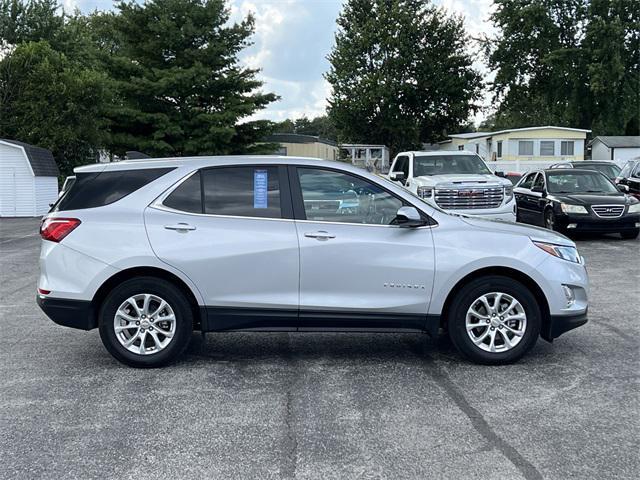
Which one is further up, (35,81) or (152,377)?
(35,81)

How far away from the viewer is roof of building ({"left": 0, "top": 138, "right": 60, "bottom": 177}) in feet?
79.4

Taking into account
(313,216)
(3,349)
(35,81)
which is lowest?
(3,349)

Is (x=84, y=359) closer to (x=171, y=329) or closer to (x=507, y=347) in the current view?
(x=171, y=329)

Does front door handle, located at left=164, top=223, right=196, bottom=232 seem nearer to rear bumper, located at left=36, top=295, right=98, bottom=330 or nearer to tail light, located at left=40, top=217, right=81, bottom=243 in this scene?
tail light, located at left=40, top=217, right=81, bottom=243

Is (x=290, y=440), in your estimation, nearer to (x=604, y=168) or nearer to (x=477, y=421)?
(x=477, y=421)

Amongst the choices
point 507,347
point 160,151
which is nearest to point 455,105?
point 160,151

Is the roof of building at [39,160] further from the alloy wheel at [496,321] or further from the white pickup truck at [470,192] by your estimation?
the alloy wheel at [496,321]

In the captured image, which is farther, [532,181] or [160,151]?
[160,151]

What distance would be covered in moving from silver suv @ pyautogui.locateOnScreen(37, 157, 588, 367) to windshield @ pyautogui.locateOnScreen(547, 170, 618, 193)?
1006cm

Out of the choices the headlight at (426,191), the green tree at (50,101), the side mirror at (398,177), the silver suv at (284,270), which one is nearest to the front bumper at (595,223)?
the headlight at (426,191)

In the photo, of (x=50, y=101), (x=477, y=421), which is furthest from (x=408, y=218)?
(x=50, y=101)

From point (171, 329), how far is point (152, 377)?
0.41 meters

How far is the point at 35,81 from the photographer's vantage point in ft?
94.8

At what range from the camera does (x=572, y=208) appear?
44.9 feet
